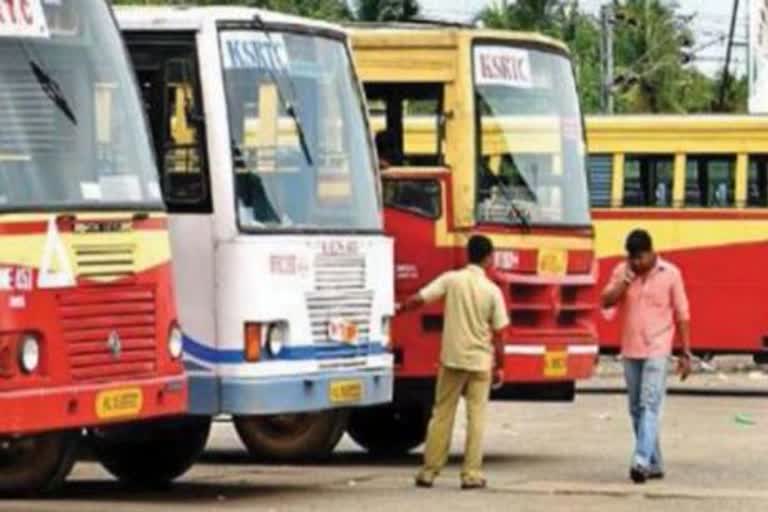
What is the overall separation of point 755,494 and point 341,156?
3807 mm

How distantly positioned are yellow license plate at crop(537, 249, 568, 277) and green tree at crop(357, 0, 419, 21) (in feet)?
104

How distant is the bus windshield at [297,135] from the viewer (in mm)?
17891

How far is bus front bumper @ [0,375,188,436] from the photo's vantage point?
14.1 m

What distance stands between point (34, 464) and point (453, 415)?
10.6ft

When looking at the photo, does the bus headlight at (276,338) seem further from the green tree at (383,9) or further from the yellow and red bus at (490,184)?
the green tree at (383,9)

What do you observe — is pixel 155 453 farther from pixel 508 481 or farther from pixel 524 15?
pixel 524 15

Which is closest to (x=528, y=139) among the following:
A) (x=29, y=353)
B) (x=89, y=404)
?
(x=89, y=404)

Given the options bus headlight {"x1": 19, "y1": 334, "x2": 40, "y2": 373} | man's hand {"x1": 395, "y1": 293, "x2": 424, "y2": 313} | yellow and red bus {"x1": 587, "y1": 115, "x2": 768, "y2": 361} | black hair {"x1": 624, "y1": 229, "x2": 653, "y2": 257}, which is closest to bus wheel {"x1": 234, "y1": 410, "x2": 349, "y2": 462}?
man's hand {"x1": 395, "y1": 293, "x2": 424, "y2": 313}

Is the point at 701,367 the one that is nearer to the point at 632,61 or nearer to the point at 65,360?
the point at 65,360


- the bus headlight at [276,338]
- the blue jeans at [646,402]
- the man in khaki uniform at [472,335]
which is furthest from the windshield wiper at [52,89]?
the blue jeans at [646,402]

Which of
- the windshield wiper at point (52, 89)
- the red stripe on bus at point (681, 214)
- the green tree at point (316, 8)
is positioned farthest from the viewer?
the green tree at point (316, 8)

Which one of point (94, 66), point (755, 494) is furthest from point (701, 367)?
point (94, 66)

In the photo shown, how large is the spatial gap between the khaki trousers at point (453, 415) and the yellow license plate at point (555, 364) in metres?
2.50

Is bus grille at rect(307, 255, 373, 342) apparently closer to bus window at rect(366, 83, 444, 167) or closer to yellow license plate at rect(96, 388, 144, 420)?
bus window at rect(366, 83, 444, 167)
